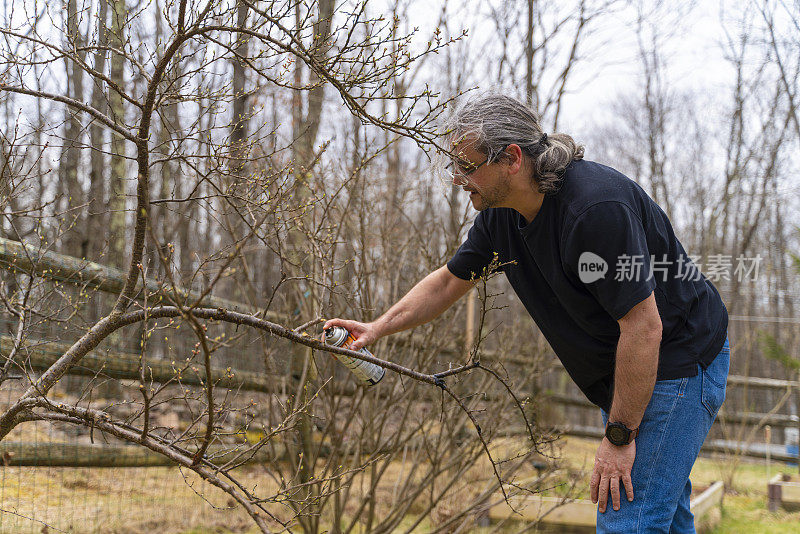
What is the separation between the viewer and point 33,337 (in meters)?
3.32

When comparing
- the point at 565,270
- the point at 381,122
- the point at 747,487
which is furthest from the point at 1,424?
the point at 747,487

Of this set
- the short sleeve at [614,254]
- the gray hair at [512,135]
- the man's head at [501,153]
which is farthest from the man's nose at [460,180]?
the short sleeve at [614,254]

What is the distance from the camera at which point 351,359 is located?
2.26 metres

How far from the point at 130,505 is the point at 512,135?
11.7 feet

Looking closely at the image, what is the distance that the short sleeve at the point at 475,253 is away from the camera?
8.34 feet

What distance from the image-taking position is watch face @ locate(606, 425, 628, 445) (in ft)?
6.53

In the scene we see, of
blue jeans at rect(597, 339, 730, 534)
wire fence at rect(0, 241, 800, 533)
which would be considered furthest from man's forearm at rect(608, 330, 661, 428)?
wire fence at rect(0, 241, 800, 533)

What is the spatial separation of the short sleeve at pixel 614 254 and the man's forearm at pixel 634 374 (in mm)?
86

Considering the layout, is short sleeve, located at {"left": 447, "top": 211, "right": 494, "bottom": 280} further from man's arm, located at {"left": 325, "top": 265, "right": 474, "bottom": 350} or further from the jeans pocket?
the jeans pocket

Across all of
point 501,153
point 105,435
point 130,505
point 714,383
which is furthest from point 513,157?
point 130,505

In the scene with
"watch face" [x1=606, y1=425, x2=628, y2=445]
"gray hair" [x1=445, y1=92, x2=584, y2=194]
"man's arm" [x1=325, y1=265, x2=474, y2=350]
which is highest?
"gray hair" [x1=445, y1=92, x2=584, y2=194]

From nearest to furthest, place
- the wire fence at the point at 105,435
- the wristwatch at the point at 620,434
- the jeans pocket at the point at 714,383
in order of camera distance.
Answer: the wristwatch at the point at 620,434
the jeans pocket at the point at 714,383
the wire fence at the point at 105,435

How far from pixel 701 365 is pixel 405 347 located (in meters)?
2.07

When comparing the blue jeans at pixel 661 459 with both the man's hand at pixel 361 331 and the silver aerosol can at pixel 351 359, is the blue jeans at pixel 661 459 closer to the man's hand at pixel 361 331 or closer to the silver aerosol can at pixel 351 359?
the silver aerosol can at pixel 351 359
